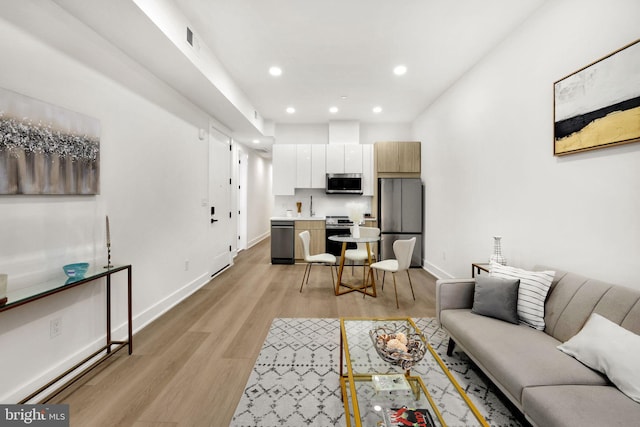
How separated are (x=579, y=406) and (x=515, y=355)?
389 mm

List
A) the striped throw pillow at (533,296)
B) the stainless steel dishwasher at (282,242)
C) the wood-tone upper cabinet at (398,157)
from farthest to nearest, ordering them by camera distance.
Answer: the stainless steel dishwasher at (282,242) → the wood-tone upper cabinet at (398,157) → the striped throw pillow at (533,296)

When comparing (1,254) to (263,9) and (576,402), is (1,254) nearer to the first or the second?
(263,9)

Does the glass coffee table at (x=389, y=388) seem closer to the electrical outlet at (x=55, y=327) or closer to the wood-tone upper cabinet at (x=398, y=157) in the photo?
the electrical outlet at (x=55, y=327)

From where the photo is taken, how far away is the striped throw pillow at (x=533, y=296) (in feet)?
6.17

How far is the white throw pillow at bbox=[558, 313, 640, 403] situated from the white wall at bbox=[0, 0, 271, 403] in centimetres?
325

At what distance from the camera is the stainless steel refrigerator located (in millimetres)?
5043

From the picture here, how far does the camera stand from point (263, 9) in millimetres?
2424

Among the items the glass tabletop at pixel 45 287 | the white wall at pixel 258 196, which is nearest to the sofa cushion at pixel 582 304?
the glass tabletop at pixel 45 287

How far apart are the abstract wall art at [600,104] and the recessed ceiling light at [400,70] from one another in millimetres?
1787

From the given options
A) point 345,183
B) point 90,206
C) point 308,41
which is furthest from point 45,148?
point 345,183

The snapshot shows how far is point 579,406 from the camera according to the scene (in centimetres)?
115

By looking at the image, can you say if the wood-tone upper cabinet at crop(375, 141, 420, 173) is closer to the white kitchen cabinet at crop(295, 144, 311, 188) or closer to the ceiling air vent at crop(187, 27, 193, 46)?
the white kitchen cabinet at crop(295, 144, 311, 188)

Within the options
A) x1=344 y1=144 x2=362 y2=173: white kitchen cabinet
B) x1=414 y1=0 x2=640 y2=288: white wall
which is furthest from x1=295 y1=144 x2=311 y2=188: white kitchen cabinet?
x1=414 y1=0 x2=640 y2=288: white wall

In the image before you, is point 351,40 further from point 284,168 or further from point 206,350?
point 206,350
